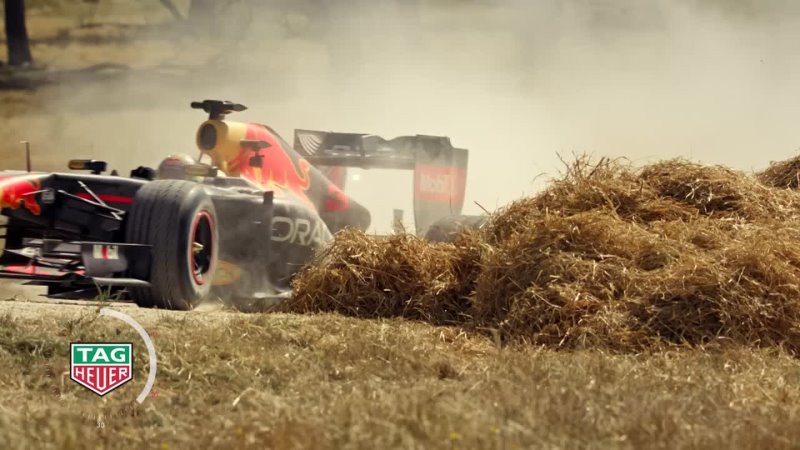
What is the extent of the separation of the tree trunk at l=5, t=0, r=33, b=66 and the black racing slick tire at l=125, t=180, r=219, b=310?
14786 millimetres

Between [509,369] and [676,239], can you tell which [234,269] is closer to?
[676,239]

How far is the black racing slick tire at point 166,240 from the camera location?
8.00m

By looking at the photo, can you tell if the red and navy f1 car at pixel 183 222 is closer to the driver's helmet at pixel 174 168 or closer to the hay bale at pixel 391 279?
the driver's helmet at pixel 174 168

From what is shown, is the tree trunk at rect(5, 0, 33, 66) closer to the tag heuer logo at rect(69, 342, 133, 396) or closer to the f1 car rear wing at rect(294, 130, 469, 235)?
the f1 car rear wing at rect(294, 130, 469, 235)

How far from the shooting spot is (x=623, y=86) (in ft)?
105

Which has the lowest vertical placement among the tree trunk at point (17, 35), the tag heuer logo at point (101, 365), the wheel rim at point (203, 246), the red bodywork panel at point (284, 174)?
the tag heuer logo at point (101, 365)

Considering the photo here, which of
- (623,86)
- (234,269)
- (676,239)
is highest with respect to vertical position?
(623,86)

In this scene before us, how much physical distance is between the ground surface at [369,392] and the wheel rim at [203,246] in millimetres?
1497

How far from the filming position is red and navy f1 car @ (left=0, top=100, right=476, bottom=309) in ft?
26.3

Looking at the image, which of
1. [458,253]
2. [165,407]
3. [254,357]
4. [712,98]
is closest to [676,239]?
[458,253]

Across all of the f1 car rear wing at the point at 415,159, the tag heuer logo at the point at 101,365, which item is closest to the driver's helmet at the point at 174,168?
the f1 car rear wing at the point at 415,159

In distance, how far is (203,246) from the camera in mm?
8656

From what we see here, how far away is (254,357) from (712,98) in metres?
26.1

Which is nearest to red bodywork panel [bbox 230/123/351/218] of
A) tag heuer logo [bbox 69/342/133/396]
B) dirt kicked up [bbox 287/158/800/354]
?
dirt kicked up [bbox 287/158/800/354]
